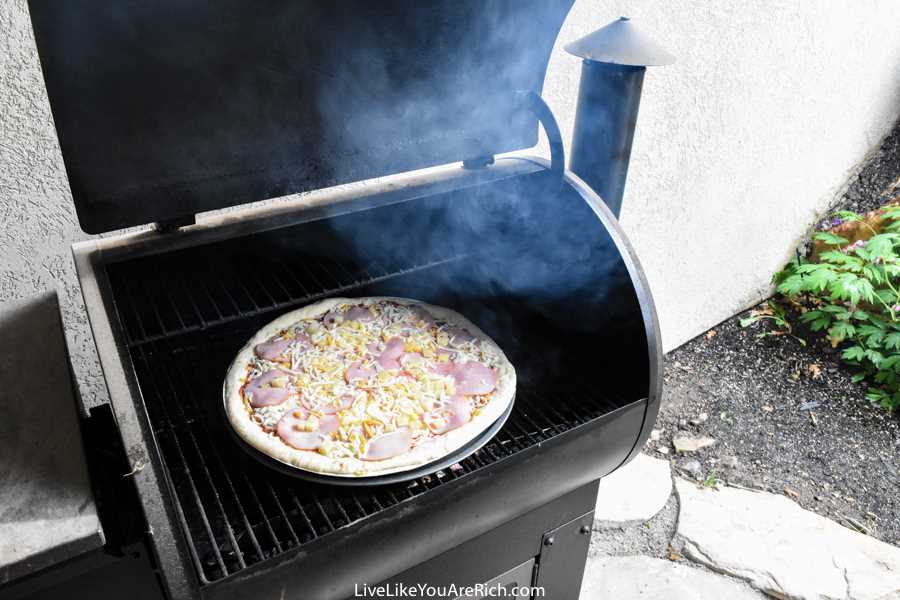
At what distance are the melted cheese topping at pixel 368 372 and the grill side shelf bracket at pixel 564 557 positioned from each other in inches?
18.8

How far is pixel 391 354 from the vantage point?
1766 mm

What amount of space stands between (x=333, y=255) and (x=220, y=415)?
532 millimetres

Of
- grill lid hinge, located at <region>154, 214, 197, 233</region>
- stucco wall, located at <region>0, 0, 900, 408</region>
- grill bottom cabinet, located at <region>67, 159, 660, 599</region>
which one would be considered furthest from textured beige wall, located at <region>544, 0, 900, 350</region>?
grill lid hinge, located at <region>154, 214, 197, 233</region>

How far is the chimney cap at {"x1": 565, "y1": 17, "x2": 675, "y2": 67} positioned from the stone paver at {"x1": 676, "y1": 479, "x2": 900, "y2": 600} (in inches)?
80.9

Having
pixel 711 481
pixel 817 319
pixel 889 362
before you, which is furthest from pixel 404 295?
pixel 817 319

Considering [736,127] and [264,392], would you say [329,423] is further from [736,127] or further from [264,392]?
[736,127]

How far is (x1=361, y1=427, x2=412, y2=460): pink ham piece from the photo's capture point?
1.41m

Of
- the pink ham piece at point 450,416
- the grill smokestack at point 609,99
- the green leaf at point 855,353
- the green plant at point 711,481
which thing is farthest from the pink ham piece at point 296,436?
the green leaf at point 855,353

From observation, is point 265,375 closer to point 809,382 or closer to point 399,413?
point 399,413

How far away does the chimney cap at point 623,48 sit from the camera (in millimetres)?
1755

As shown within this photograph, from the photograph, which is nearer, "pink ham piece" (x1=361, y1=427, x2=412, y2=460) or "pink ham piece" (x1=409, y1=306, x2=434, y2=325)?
"pink ham piece" (x1=361, y1=427, x2=412, y2=460)

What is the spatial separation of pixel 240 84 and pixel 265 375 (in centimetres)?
69

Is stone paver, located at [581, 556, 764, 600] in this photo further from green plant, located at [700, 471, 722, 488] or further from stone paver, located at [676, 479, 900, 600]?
green plant, located at [700, 471, 722, 488]

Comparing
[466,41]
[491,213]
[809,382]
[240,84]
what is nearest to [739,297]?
[809,382]
